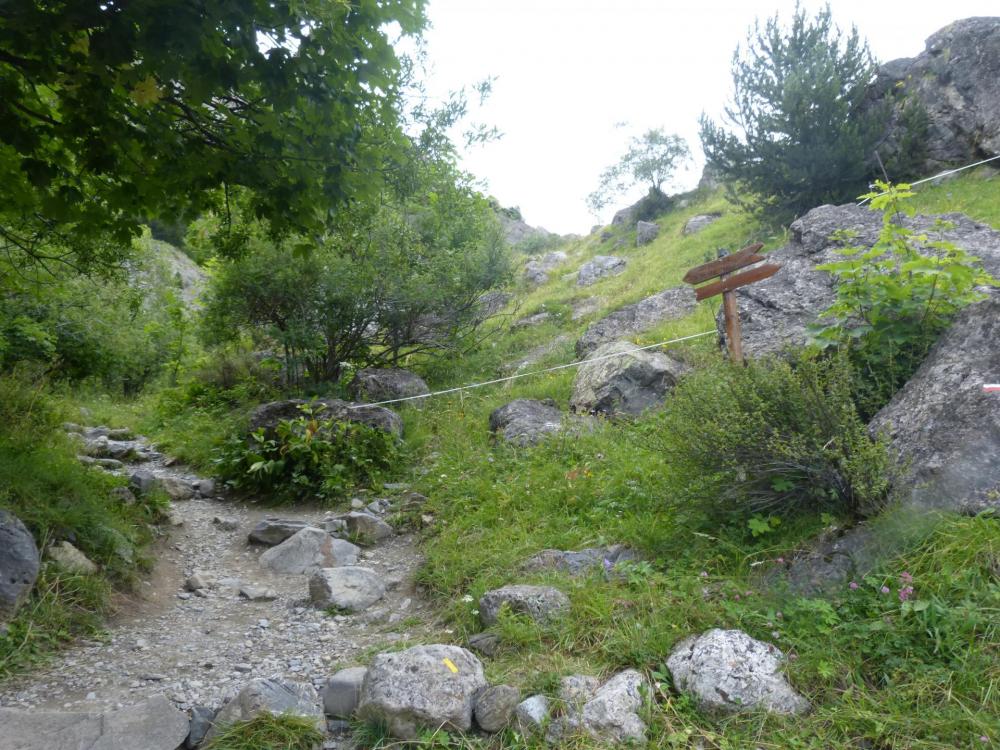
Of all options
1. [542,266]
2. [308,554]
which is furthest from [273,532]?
[542,266]

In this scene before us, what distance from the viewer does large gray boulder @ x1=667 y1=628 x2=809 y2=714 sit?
3.11 metres

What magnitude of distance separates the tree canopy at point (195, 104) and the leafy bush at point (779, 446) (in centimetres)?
271

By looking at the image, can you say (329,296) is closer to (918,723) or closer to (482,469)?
(482,469)

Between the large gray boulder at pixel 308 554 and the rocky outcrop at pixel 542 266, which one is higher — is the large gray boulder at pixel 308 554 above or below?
below

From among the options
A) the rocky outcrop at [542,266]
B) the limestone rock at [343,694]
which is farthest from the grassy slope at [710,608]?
the rocky outcrop at [542,266]

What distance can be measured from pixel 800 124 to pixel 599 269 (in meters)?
7.01

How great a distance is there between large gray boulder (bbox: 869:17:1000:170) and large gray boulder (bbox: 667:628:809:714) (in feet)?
50.1

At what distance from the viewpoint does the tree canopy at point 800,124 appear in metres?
15.0

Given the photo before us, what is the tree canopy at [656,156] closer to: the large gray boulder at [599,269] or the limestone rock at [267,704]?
the large gray boulder at [599,269]

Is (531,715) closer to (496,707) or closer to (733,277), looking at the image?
(496,707)

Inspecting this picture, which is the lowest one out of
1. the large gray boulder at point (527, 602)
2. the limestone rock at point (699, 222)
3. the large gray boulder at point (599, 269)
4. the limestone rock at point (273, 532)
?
the large gray boulder at point (527, 602)

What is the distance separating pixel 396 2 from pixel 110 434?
9060 mm

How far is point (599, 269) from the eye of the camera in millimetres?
20844

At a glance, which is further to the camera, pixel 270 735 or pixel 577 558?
pixel 577 558
